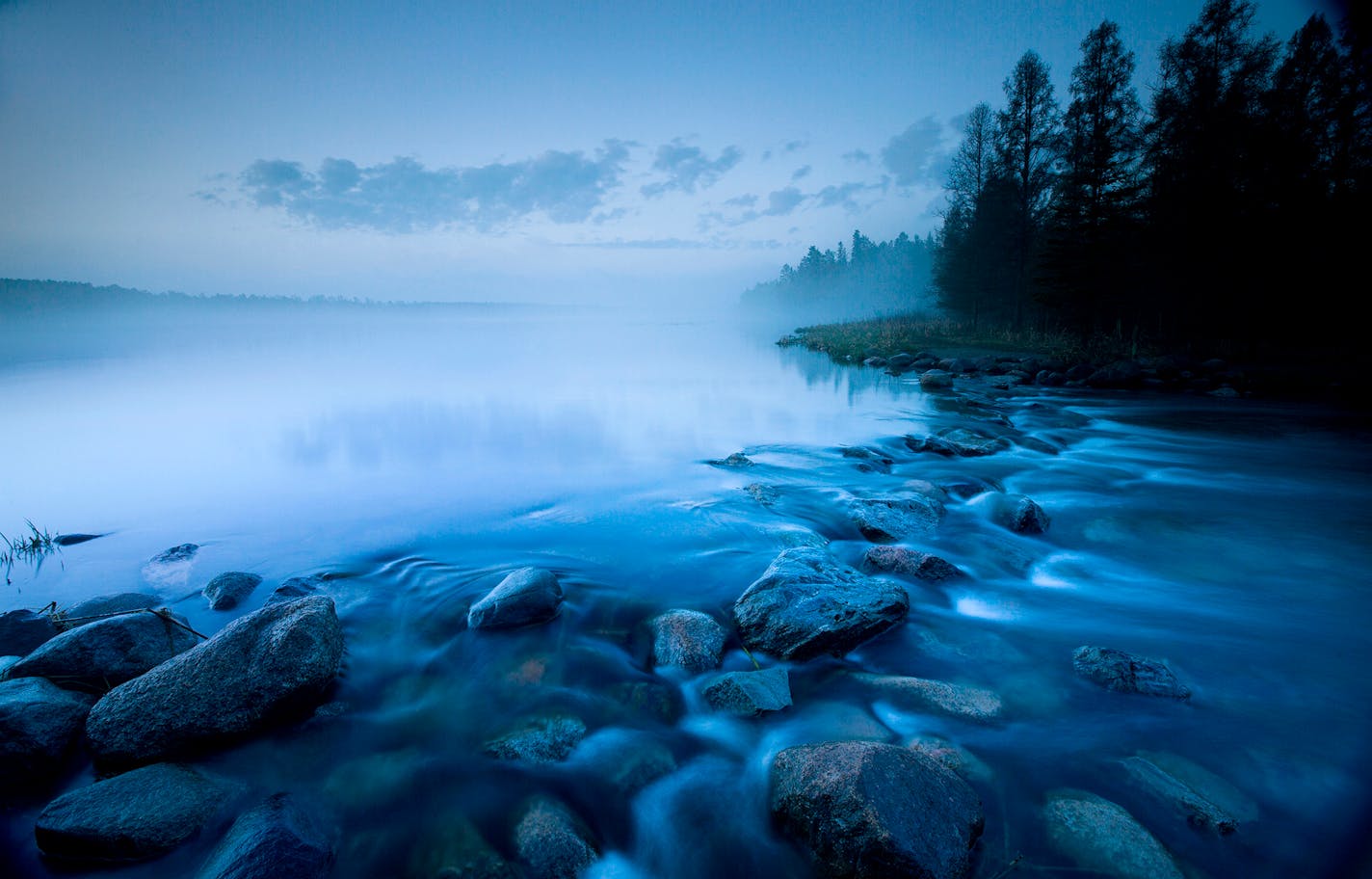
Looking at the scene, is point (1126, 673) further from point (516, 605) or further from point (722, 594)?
point (516, 605)

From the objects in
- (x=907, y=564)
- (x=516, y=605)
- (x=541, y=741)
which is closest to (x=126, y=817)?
(x=541, y=741)

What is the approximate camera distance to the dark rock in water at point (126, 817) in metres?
3.37

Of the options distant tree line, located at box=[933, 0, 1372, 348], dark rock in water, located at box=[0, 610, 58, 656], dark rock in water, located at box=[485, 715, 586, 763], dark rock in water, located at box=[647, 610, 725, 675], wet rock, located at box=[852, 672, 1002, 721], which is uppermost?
distant tree line, located at box=[933, 0, 1372, 348]

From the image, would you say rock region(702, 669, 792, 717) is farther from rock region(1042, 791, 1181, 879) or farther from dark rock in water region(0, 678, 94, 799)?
dark rock in water region(0, 678, 94, 799)

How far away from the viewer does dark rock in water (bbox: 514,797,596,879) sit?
3383mm

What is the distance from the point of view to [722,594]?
22.6 feet

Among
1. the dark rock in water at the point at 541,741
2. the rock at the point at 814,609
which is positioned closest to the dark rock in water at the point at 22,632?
the dark rock in water at the point at 541,741

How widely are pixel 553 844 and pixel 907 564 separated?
17.2 ft

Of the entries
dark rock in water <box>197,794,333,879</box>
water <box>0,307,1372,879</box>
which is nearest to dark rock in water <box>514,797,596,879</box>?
water <box>0,307,1372,879</box>

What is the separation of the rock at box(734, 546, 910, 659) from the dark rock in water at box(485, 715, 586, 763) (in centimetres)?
192

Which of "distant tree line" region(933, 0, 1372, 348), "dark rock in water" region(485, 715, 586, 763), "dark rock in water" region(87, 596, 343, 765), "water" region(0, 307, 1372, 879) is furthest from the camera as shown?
"distant tree line" region(933, 0, 1372, 348)

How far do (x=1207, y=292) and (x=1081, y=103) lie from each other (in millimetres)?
10914

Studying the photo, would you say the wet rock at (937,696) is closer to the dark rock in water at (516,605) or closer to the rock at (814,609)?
the rock at (814,609)

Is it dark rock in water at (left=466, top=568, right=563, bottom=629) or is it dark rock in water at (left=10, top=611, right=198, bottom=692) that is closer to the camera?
dark rock in water at (left=10, top=611, right=198, bottom=692)
